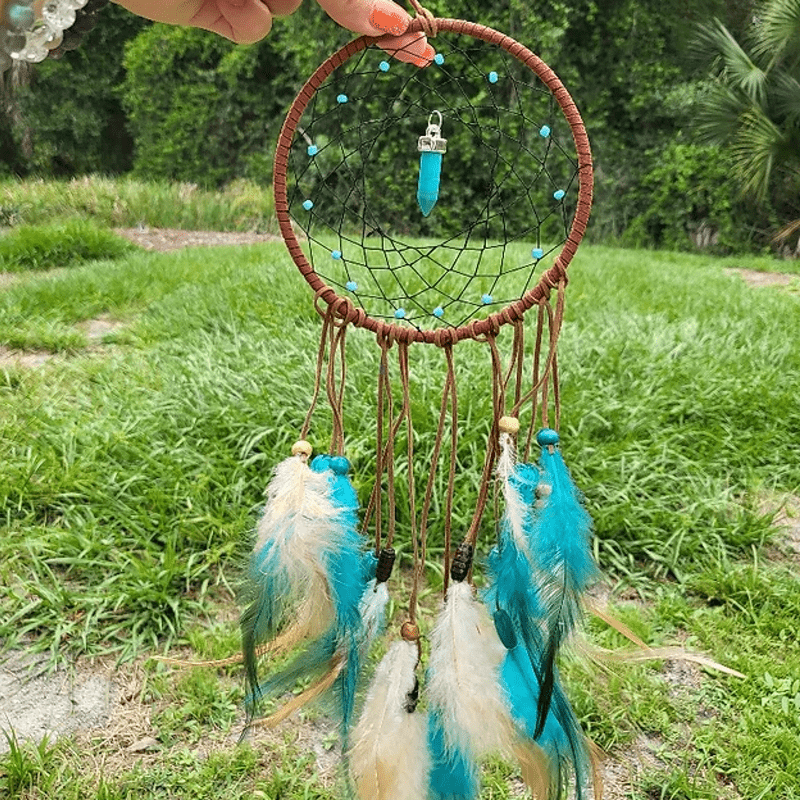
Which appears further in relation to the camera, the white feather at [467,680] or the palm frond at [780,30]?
the palm frond at [780,30]

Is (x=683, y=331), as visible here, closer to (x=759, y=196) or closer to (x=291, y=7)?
(x=291, y=7)

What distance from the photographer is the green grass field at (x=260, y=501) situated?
5.11 feet

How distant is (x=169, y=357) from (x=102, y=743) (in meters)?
1.65

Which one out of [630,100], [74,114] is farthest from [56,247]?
[74,114]

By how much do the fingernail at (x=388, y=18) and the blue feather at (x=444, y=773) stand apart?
84 cm

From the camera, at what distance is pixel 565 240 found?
980 millimetres

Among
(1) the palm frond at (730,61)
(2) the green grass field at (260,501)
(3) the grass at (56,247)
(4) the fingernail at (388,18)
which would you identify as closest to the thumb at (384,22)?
(4) the fingernail at (388,18)

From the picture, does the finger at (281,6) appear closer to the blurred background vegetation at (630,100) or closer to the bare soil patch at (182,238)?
the bare soil patch at (182,238)

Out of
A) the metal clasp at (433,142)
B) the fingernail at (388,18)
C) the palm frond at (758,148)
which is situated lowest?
the metal clasp at (433,142)

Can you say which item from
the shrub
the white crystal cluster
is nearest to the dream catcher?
the white crystal cluster

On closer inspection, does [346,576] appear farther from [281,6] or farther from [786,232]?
[786,232]

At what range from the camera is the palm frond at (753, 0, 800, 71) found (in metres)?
6.88

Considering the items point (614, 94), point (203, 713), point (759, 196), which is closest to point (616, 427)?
point (203, 713)

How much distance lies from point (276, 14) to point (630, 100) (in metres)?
8.66
